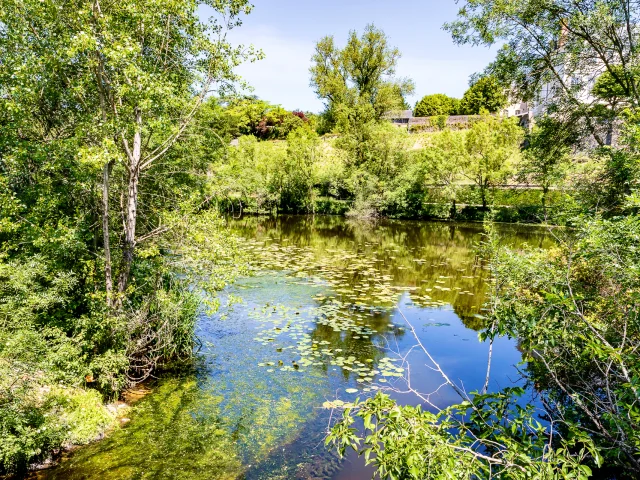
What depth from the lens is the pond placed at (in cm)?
641

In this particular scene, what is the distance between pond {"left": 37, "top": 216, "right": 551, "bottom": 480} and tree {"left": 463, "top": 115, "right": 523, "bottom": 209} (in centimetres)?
1584

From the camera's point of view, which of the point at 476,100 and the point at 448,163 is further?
the point at 476,100

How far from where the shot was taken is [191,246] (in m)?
8.20

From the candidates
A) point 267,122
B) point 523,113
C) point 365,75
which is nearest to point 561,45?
point 365,75

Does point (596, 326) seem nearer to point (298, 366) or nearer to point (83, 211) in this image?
point (298, 366)

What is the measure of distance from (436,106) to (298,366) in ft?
232

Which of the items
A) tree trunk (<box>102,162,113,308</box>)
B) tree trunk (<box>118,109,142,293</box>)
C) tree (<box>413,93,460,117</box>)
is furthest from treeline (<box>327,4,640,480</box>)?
tree (<box>413,93,460,117</box>)

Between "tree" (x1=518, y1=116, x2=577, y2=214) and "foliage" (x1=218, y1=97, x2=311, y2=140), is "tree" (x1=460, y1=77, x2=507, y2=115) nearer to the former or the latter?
"foliage" (x1=218, y1=97, x2=311, y2=140)

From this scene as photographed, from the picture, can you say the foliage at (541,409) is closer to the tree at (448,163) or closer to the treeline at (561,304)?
the treeline at (561,304)

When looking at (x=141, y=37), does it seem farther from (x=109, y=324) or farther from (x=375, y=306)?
(x=375, y=306)

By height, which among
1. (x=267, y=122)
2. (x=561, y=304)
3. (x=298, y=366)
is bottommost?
(x=298, y=366)

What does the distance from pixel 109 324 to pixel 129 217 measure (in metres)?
2.08

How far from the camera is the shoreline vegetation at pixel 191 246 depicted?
13.1ft

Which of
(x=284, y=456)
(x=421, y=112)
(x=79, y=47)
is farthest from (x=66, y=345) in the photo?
(x=421, y=112)
